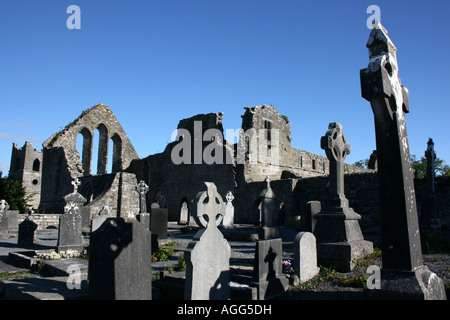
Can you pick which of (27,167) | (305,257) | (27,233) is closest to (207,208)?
(305,257)

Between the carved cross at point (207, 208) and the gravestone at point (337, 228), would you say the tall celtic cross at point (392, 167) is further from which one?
the gravestone at point (337, 228)

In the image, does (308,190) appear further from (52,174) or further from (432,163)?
(52,174)

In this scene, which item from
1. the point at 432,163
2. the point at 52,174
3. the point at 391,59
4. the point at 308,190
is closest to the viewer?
the point at 391,59

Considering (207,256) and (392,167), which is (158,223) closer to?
(207,256)

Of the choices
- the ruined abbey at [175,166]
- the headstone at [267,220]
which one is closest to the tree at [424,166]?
the ruined abbey at [175,166]

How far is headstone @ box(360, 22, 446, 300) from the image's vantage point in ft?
10.6

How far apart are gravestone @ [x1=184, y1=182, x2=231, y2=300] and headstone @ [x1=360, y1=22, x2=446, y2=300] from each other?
184 cm

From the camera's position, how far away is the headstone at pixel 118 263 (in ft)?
10.6

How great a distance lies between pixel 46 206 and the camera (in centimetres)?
2488

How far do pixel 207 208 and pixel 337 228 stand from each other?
3.06 metres
